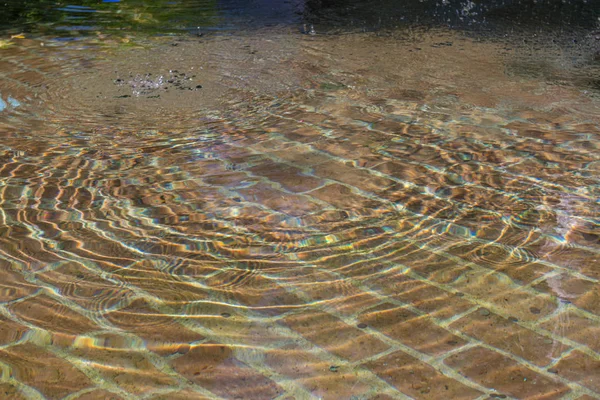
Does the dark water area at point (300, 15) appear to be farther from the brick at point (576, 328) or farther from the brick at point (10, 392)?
the brick at point (10, 392)

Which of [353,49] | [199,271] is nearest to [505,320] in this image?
[199,271]

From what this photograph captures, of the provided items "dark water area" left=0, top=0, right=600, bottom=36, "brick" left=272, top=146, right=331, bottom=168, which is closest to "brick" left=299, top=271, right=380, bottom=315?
"brick" left=272, top=146, right=331, bottom=168

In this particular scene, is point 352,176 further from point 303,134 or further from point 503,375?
point 503,375

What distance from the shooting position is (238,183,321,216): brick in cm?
386

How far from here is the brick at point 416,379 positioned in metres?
2.55

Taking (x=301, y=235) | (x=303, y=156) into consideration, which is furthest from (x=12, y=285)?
(x=303, y=156)

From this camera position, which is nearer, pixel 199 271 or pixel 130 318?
pixel 130 318

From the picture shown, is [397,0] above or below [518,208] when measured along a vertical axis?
above

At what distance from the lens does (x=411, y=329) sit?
2.90 meters

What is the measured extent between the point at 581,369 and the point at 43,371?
207 cm

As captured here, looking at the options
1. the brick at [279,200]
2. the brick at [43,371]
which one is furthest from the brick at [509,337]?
the brick at [43,371]

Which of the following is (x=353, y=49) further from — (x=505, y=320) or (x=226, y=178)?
(x=505, y=320)

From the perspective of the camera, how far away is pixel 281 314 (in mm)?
2994

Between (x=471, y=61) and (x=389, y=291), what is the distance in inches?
163
